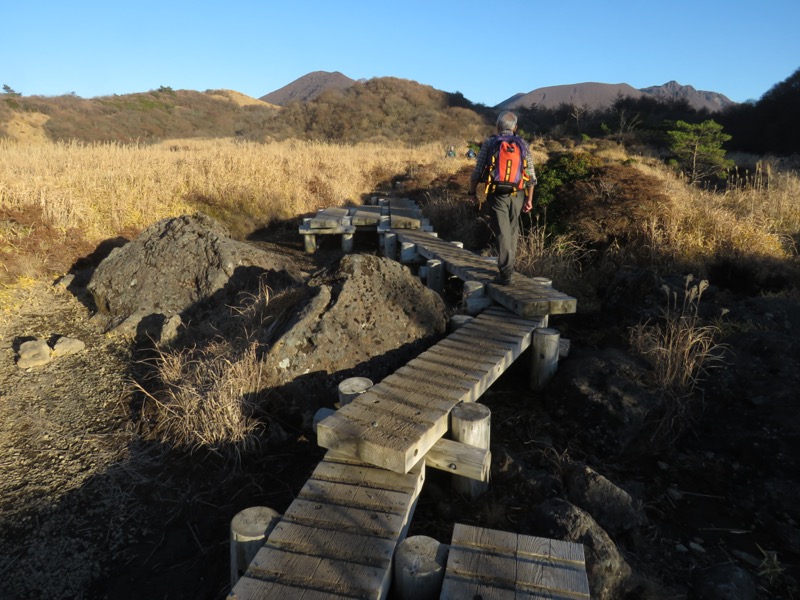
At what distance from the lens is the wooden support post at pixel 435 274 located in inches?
256

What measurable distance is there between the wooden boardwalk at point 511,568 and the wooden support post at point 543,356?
2.33 metres

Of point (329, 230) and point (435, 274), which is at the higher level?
point (329, 230)

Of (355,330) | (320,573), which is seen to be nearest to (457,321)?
(355,330)

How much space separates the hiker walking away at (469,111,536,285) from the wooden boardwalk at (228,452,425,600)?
3.05 meters

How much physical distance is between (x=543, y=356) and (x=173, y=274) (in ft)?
14.2

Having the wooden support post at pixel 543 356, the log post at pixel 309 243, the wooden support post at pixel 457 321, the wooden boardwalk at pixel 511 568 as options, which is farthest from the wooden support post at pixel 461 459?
the log post at pixel 309 243

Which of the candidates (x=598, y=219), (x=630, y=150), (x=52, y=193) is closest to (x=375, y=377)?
(x=598, y=219)

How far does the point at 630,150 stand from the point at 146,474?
23.6 m

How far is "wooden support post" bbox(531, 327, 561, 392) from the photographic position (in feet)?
14.5

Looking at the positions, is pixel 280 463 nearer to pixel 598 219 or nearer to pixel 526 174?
pixel 526 174

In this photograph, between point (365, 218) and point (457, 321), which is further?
point (365, 218)

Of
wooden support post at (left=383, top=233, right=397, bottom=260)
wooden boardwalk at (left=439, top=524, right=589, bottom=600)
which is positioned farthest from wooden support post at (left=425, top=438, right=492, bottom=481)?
wooden support post at (left=383, top=233, right=397, bottom=260)

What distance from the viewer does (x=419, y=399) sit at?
3.26 metres

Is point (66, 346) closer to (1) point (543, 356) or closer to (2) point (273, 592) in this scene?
(2) point (273, 592)
